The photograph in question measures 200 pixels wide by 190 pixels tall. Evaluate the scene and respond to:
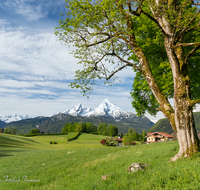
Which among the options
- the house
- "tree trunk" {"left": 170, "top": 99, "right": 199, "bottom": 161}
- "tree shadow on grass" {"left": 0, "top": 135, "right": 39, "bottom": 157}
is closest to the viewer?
"tree trunk" {"left": 170, "top": 99, "right": 199, "bottom": 161}

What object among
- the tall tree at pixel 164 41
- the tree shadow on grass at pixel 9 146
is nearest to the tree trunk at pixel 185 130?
the tall tree at pixel 164 41

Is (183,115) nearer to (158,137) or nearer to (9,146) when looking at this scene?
(9,146)

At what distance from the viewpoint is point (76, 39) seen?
1181 cm

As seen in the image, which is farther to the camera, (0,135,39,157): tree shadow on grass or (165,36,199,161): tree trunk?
(0,135,39,157): tree shadow on grass

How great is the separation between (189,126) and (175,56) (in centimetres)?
434

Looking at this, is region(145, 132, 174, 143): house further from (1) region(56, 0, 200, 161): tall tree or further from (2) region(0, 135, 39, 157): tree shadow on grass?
(1) region(56, 0, 200, 161): tall tree

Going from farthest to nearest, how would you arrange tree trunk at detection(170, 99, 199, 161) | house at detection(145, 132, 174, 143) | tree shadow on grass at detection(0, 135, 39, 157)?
1. house at detection(145, 132, 174, 143)
2. tree shadow on grass at detection(0, 135, 39, 157)
3. tree trunk at detection(170, 99, 199, 161)

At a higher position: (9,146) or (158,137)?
(9,146)

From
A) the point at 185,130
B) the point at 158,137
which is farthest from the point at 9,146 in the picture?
the point at 158,137

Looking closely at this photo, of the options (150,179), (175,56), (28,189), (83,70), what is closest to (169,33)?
(175,56)

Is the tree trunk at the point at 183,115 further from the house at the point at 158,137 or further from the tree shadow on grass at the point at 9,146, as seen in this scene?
the house at the point at 158,137

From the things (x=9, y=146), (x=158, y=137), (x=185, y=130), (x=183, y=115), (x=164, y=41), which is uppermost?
(x=164, y=41)

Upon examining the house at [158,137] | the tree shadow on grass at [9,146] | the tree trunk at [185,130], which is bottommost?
the house at [158,137]

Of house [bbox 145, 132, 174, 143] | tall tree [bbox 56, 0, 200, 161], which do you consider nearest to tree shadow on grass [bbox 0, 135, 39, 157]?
tall tree [bbox 56, 0, 200, 161]
